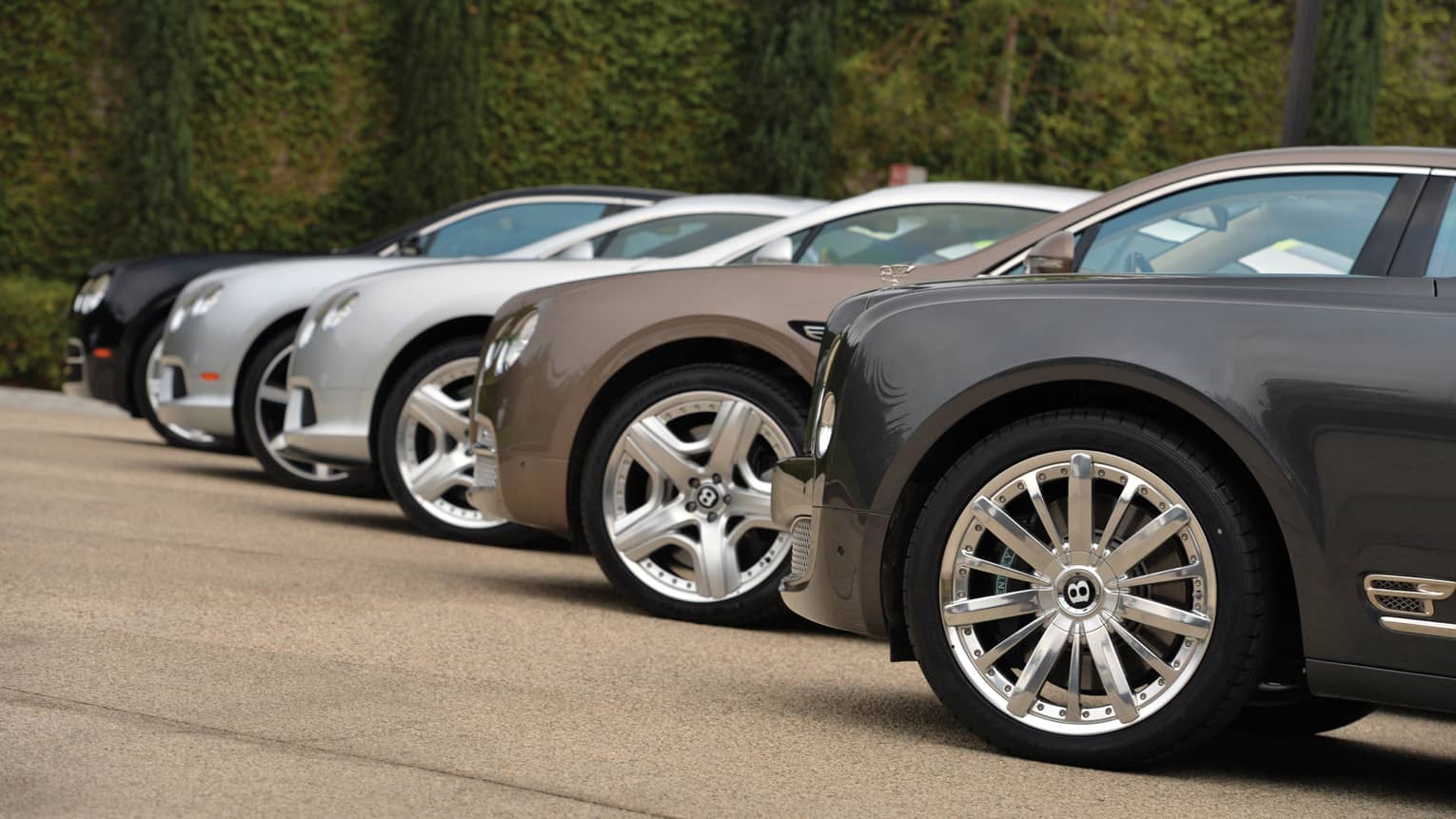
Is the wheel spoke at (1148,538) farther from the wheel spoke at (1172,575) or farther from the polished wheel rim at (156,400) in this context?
the polished wheel rim at (156,400)

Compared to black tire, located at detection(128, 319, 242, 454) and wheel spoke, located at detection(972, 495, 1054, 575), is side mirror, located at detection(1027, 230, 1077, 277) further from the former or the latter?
black tire, located at detection(128, 319, 242, 454)

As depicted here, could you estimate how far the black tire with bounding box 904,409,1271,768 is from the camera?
14.0 ft

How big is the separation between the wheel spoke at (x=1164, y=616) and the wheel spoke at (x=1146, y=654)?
3 centimetres

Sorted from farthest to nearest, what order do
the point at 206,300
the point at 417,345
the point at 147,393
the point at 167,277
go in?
the point at 167,277 < the point at 147,393 < the point at 206,300 < the point at 417,345

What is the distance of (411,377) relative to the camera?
8.86 m

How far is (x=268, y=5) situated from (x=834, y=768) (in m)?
17.4

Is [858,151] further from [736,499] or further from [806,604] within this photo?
[806,604]

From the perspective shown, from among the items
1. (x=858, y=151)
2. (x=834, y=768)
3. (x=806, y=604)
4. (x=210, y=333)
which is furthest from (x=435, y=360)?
(x=858, y=151)

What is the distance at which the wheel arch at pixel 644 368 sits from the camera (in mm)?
6766

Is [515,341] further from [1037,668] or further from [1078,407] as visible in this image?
[1037,668]

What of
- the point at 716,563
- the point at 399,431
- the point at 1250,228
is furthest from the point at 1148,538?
the point at 399,431

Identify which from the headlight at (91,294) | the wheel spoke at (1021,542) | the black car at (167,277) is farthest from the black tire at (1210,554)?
the headlight at (91,294)

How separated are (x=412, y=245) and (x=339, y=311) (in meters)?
2.18

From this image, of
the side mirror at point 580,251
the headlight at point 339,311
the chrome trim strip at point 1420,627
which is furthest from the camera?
the side mirror at point 580,251
